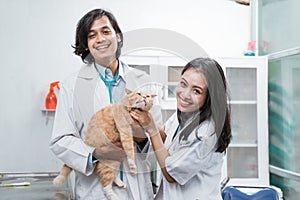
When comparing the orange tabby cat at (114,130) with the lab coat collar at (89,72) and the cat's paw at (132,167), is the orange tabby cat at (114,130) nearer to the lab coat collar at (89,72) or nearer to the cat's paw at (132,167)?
the cat's paw at (132,167)

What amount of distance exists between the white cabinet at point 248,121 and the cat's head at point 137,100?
4.70 feet

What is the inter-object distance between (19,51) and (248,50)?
1555 mm

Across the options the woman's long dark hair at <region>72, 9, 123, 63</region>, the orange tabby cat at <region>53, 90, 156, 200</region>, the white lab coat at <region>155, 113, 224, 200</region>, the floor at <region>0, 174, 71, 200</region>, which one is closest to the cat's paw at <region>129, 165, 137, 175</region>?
the orange tabby cat at <region>53, 90, 156, 200</region>

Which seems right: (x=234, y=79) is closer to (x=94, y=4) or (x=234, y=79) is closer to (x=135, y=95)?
(x=94, y=4)

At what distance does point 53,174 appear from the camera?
2.28m

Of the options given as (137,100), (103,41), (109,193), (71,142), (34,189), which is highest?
(103,41)

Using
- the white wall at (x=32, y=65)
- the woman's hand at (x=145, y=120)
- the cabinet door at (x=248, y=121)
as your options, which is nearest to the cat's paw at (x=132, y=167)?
the woman's hand at (x=145, y=120)

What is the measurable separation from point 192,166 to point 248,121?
1426 millimetres

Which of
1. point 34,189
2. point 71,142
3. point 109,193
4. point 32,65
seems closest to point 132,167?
point 109,193

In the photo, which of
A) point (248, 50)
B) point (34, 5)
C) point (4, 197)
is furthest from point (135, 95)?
point (248, 50)

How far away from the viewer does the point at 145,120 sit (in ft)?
3.72

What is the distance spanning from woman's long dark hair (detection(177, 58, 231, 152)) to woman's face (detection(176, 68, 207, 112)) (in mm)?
20

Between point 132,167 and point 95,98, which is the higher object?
point 95,98

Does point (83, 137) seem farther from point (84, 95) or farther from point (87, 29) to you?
point (87, 29)
